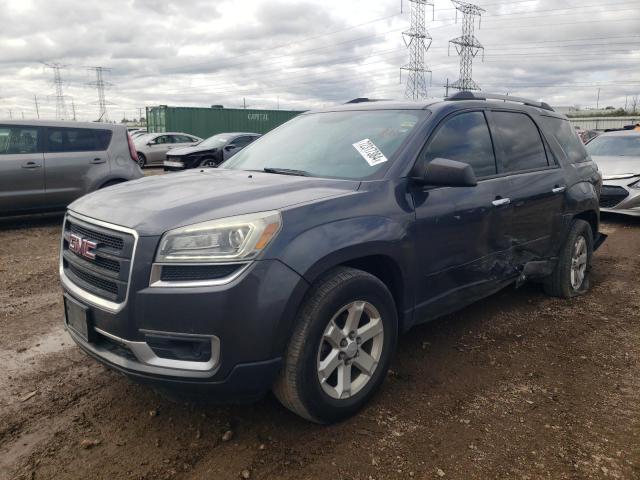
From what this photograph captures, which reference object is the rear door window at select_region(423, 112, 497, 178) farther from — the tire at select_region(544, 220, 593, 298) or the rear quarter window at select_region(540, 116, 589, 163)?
the tire at select_region(544, 220, 593, 298)

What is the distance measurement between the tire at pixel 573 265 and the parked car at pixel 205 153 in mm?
11154

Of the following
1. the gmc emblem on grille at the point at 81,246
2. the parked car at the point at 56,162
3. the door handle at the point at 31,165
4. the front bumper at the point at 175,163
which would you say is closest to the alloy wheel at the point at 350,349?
the gmc emblem on grille at the point at 81,246

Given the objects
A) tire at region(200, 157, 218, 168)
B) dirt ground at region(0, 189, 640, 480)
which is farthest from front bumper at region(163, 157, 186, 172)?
dirt ground at region(0, 189, 640, 480)

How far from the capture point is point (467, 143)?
12.2 ft

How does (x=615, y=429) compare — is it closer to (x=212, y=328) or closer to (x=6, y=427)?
(x=212, y=328)

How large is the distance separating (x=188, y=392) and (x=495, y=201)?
2.47m

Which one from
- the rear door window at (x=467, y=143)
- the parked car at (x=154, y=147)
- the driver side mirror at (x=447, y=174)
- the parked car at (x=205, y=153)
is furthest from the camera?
the parked car at (x=154, y=147)

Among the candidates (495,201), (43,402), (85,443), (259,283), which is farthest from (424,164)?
(43,402)

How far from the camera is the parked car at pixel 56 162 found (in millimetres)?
7852

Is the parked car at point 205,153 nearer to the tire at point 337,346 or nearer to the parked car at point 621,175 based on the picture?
the parked car at point 621,175

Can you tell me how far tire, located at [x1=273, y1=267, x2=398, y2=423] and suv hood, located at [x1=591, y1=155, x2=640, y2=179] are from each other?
7.71 meters

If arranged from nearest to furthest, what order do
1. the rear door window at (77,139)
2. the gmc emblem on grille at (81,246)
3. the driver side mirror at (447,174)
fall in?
the gmc emblem on grille at (81,246)
the driver side mirror at (447,174)
the rear door window at (77,139)

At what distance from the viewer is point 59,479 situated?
2.41 m

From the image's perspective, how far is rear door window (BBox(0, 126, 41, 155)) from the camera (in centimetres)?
788
